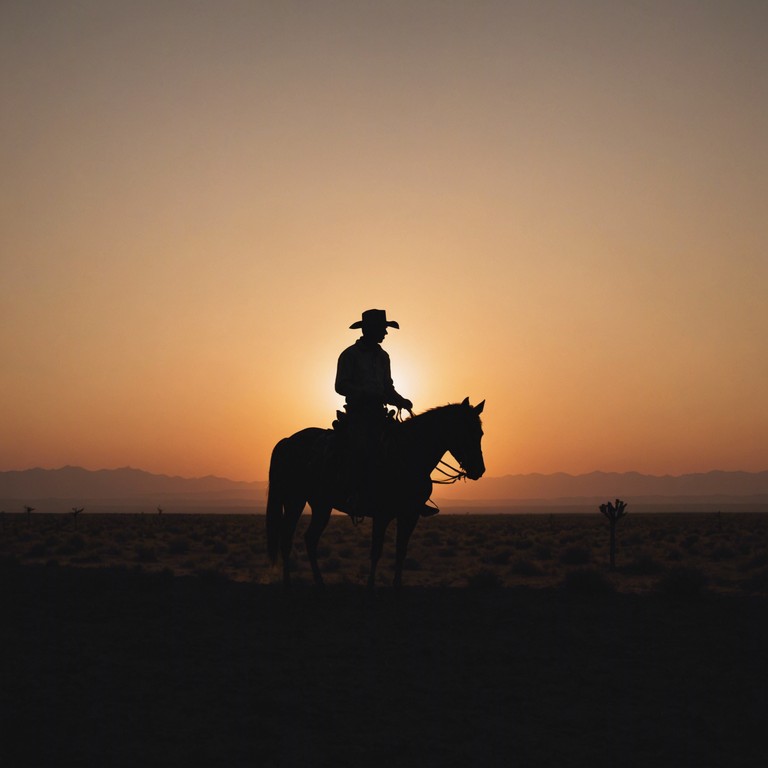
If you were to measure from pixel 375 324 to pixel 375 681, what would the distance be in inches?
237

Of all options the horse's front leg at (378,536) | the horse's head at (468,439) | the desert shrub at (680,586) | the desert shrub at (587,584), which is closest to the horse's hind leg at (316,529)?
the horse's front leg at (378,536)

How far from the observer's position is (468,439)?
12.1 meters

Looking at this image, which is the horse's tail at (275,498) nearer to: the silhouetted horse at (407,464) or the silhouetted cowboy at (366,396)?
the silhouetted horse at (407,464)

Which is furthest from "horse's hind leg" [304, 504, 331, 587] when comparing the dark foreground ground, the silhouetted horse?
the dark foreground ground

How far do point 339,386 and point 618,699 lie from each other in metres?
6.30

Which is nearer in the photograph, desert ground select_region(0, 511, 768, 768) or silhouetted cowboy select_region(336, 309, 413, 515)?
desert ground select_region(0, 511, 768, 768)

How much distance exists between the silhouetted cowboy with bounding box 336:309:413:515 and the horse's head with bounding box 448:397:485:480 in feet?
2.51

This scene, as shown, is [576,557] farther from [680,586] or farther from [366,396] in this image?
[366,396]

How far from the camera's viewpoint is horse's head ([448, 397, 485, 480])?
1208cm

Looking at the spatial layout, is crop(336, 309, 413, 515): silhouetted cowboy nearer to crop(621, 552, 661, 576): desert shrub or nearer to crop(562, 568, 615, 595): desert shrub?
crop(562, 568, 615, 595): desert shrub

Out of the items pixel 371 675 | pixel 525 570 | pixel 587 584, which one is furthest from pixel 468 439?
pixel 525 570

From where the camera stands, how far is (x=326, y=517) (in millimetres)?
12961

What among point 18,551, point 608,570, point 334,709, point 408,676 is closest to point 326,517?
point 408,676

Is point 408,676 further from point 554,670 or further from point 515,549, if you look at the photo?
point 515,549
